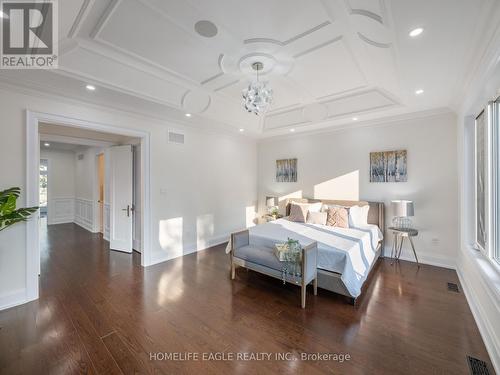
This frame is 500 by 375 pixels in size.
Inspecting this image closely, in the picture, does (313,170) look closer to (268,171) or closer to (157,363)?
(268,171)

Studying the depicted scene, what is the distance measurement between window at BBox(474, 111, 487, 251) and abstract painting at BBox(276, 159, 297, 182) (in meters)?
3.29

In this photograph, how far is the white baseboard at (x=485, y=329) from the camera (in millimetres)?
1747

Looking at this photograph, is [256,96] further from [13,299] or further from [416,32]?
[13,299]

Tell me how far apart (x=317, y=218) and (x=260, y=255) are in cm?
182

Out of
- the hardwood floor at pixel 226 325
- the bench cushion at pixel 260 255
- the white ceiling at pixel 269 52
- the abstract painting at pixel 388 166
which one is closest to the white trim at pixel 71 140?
the white ceiling at pixel 269 52

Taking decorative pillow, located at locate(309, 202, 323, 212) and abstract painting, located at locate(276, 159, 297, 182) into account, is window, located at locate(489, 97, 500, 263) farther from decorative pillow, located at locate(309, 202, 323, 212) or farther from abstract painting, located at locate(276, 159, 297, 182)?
abstract painting, located at locate(276, 159, 297, 182)

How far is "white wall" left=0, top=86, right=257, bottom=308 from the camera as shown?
2.60m

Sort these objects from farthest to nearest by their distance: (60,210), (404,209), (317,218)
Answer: (60,210)
(317,218)
(404,209)

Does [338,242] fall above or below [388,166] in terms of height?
below

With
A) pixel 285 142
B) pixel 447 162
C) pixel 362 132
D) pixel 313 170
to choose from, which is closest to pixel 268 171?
pixel 285 142

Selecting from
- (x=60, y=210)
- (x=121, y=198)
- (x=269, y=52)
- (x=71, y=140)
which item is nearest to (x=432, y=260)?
(x=269, y=52)

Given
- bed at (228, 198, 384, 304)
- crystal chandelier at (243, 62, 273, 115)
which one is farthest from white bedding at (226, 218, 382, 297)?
crystal chandelier at (243, 62, 273, 115)

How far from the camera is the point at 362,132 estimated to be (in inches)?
180

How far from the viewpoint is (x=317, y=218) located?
433 centimetres
